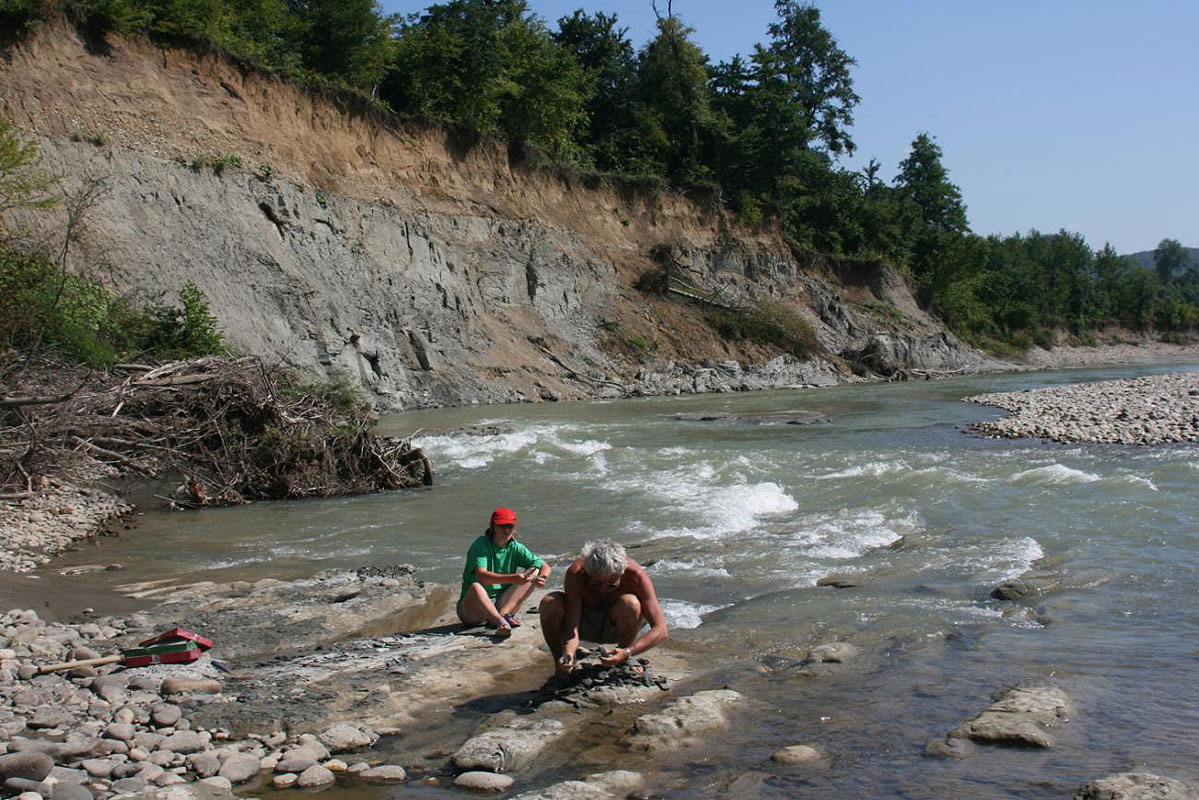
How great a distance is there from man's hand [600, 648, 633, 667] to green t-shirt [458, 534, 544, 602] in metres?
1.25

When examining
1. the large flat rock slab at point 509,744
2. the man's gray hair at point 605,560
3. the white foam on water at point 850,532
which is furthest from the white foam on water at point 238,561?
the white foam on water at point 850,532

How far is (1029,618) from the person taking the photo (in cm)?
712

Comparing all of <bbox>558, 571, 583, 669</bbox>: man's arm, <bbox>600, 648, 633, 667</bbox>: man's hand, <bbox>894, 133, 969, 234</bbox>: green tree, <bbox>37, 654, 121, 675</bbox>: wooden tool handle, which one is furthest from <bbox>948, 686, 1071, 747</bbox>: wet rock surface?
<bbox>894, 133, 969, 234</bbox>: green tree

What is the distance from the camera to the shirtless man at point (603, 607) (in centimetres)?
586

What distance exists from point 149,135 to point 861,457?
19.8m

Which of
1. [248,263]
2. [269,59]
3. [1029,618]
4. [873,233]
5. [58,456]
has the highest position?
[269,59]

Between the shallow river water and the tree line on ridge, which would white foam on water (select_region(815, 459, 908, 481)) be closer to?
the shallow river water

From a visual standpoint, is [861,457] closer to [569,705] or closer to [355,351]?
[569,705]

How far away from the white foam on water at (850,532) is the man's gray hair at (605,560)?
4.09m

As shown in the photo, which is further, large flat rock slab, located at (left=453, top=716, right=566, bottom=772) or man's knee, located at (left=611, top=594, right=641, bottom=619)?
man's knee, located at (left=611, top=594, right=641, bottom=619)

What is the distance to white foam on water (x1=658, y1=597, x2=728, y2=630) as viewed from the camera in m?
7.29

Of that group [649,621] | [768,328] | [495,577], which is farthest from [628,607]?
[768,328]

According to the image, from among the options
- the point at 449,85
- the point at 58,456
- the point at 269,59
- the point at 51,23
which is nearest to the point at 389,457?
the point at 58,456

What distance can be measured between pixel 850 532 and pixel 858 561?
1.36 meters
